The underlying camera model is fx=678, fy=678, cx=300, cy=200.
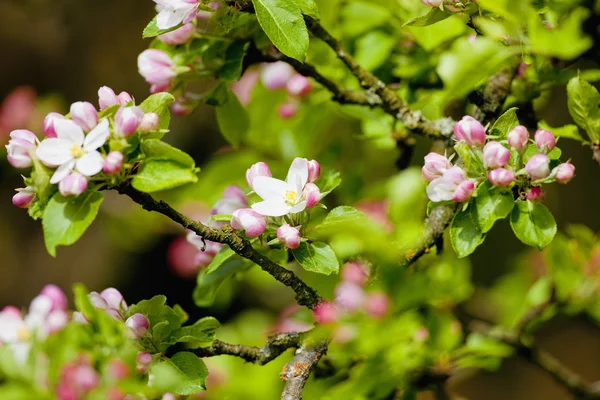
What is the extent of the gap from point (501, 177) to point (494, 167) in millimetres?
25

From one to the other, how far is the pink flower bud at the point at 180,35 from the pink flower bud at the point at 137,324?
0.43 metres

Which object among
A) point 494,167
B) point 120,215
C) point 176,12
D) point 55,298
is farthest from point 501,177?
point 120,215

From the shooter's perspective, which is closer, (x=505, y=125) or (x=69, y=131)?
(x=69, y=131)

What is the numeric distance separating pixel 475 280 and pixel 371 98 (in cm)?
133

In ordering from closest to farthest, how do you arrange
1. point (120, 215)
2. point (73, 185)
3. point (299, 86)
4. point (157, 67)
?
point (73, 185), point (157, 67), point (299, 86), point (120, 215)

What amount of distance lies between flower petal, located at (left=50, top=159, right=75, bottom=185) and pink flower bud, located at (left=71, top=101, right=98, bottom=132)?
5cm

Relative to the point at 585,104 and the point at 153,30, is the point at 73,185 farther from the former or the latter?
the point at 585,104

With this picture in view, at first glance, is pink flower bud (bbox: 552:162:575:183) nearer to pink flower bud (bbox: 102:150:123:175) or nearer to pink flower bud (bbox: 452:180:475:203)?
pink flower bud (bbox: 452:180:475:203)

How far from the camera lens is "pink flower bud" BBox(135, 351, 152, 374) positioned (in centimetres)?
81

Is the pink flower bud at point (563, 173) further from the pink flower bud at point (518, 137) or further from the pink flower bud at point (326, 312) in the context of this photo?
the pink flower bud at point (326, 312)

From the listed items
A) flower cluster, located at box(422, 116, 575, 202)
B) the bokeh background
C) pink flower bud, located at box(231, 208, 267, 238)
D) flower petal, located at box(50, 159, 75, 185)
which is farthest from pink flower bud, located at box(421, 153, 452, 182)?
the bokeh background

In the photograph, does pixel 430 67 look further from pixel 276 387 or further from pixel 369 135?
pixel 276 387

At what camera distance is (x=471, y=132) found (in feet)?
2.72

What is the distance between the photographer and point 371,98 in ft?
3.73
